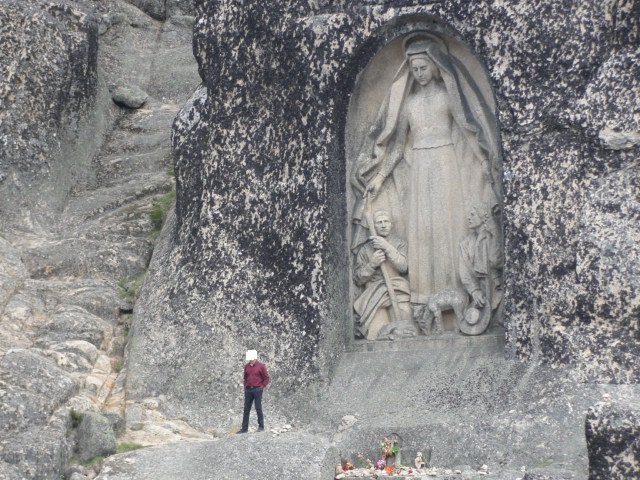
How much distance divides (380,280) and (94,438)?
327 centimetres

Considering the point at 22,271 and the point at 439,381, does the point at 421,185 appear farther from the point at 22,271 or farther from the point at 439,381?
the point at 22,271

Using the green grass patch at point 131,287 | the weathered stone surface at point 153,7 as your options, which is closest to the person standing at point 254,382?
the green grass patch at point 131,287

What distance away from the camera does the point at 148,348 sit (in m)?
15.4

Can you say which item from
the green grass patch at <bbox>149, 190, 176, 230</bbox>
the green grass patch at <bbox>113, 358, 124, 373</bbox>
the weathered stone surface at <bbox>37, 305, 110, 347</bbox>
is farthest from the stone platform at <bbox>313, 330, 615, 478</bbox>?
the green grass patch at <bbox>149, 190, 176, 230</bbox>

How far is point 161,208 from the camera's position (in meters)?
17.5

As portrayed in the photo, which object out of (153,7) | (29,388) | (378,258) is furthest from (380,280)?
(153,7)

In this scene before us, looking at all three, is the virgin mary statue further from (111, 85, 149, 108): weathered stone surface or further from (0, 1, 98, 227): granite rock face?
(111, 85, 149, 108): weathered stone surface

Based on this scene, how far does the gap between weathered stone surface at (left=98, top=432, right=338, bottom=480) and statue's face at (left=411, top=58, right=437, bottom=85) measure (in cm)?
370

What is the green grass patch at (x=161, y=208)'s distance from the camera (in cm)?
1727

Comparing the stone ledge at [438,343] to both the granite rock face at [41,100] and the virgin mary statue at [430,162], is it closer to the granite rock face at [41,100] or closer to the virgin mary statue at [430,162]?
the virgin mary statue at [430,162]

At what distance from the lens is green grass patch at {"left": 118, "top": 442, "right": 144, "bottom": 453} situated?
45.4ft

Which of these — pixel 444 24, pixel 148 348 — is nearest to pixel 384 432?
pixel 148 348

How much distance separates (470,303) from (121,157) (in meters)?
5.42

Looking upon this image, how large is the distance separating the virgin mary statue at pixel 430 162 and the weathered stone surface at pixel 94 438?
10.3 feet
